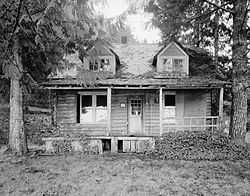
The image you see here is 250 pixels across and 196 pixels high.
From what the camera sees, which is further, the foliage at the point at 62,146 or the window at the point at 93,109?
the window at the point at 93,109

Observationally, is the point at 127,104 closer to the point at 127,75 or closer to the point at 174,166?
the point at 127,75

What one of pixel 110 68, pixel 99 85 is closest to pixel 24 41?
pixel 99 85

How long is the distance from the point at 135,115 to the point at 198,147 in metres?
4.50

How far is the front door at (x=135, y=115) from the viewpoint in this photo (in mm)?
12481

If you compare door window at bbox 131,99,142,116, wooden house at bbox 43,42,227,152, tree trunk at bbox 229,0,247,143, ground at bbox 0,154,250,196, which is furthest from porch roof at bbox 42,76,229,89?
ground at bbox 0,154,250,196

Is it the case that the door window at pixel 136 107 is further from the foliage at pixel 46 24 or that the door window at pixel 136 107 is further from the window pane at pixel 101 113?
the foliage at pixel 46 24

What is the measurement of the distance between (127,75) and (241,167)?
7127 millimetres

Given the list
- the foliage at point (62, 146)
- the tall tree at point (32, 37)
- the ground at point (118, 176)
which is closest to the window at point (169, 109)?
the ground at point (118, 176)

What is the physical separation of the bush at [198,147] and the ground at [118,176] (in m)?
0.55

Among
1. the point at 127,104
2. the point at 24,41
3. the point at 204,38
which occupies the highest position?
the point at 204,38

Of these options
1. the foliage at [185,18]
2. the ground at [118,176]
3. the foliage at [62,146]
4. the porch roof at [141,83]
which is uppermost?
the foliage at [185,18]

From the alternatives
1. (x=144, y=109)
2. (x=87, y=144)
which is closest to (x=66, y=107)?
(x=87, y=144)

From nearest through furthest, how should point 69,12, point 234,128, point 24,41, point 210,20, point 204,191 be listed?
point 69,12 → point 204,191 → point 24,41 → point 234,128 → point 210,20

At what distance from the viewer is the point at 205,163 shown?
8305mm
